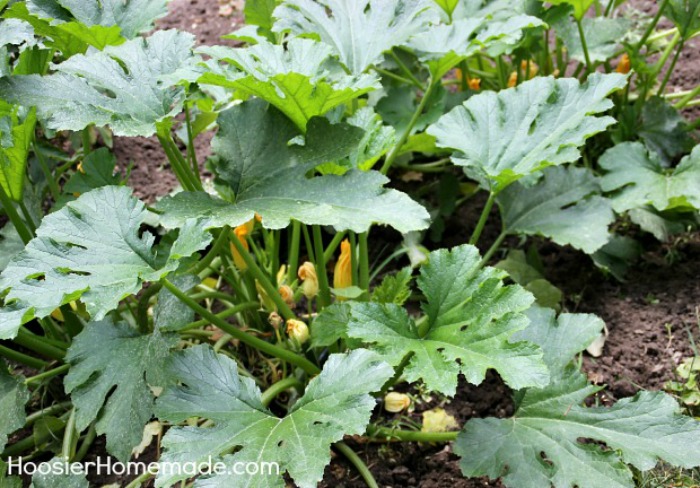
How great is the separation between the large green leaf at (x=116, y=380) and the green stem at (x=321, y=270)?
47 cm

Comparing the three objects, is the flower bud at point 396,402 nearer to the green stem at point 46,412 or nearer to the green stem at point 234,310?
the green stem at point 234,310

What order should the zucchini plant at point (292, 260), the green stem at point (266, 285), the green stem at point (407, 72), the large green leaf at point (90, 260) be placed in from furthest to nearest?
the green stem at point (407, 72) < the green stem at point (266, 285) < the zucchini plant at point (292, 260) < the large green leaf at point (90, 260)

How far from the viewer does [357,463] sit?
2102 mm

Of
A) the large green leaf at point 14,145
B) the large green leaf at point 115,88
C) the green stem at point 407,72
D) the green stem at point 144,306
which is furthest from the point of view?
the green stem at point 407,72

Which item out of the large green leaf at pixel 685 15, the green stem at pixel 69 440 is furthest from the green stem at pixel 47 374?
the large green leaf at pixel 685 15

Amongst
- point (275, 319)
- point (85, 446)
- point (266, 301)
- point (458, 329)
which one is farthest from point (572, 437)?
point (85, 446)

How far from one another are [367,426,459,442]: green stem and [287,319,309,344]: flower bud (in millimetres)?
329

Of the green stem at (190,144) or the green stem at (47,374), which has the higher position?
the green stem at (190,144)

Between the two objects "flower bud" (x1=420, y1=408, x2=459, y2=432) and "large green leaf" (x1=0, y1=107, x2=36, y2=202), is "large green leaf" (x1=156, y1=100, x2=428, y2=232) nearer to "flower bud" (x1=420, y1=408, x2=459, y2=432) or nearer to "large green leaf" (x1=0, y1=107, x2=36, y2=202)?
"large green leaf" (x1=0, y1=107, x2=36, y2=202)

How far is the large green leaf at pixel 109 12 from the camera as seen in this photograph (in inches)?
86.0

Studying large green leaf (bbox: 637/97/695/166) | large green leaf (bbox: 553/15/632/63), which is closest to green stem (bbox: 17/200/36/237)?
large green leaf (bbox: 553/15/632/63)

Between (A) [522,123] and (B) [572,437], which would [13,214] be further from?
(B) [572,437]

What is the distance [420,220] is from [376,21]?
83 centimetres

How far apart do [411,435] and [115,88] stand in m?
1.23
